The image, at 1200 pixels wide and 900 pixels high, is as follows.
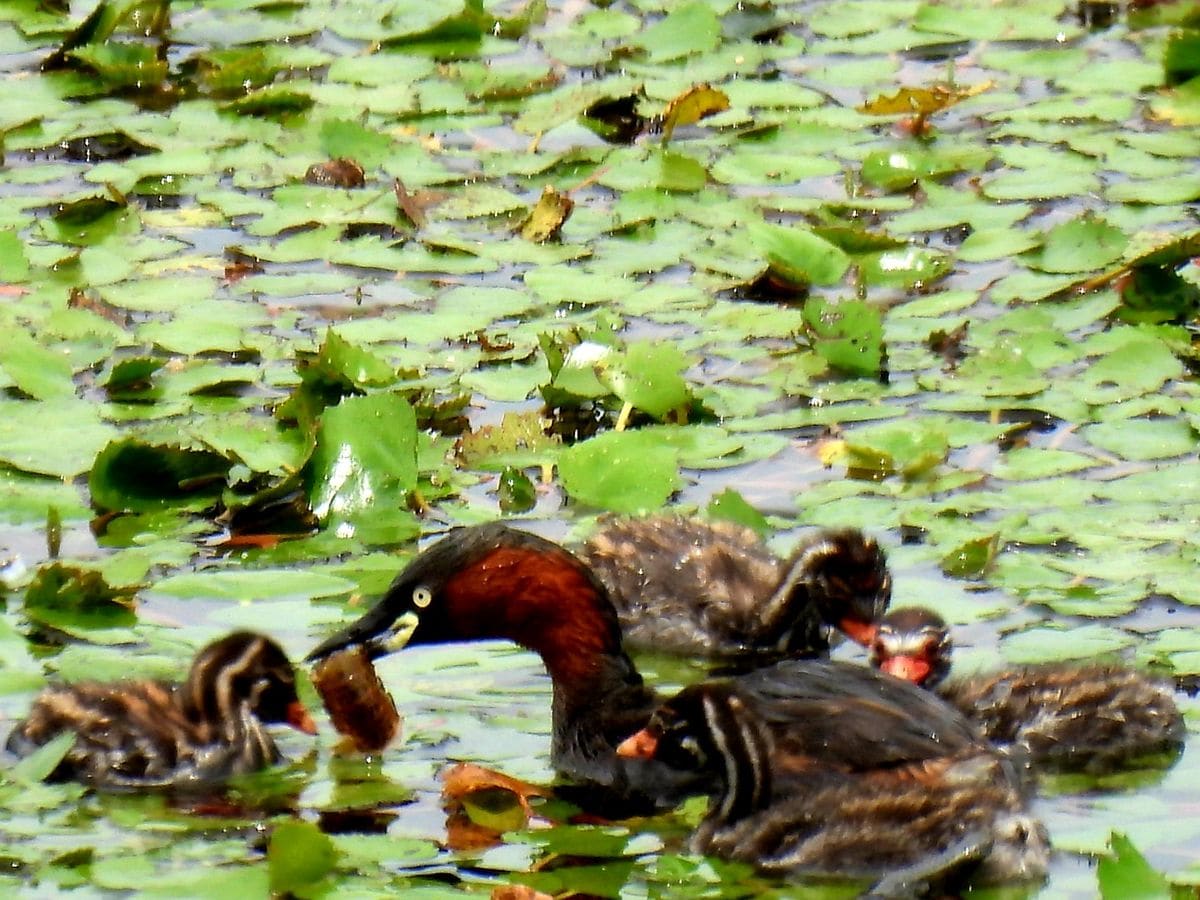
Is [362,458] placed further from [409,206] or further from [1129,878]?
[1129,878]

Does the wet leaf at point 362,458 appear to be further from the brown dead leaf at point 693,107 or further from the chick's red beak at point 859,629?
the brown dead leaf at point 693,107

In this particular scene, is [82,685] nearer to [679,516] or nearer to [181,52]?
[679,516]

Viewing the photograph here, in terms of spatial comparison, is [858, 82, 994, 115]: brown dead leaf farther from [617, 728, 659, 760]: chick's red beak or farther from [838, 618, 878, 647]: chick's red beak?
[617, 728, 659, 760]: chick's red beak

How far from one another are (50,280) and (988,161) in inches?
134

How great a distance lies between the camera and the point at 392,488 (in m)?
7.66

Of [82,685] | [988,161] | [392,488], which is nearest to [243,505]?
[392,488]

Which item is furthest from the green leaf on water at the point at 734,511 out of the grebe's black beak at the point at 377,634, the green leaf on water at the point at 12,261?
the green leaf on water at the point at 12,261

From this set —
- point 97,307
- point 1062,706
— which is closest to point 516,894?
point 1062,706

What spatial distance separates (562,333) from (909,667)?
233 cm

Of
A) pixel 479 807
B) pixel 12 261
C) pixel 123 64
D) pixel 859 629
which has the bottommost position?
pixel 859 629

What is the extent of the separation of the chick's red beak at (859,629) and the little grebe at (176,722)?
1526 mm

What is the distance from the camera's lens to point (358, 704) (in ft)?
21.2

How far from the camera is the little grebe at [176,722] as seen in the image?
6.43 m

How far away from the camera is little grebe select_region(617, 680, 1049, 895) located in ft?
19.2
